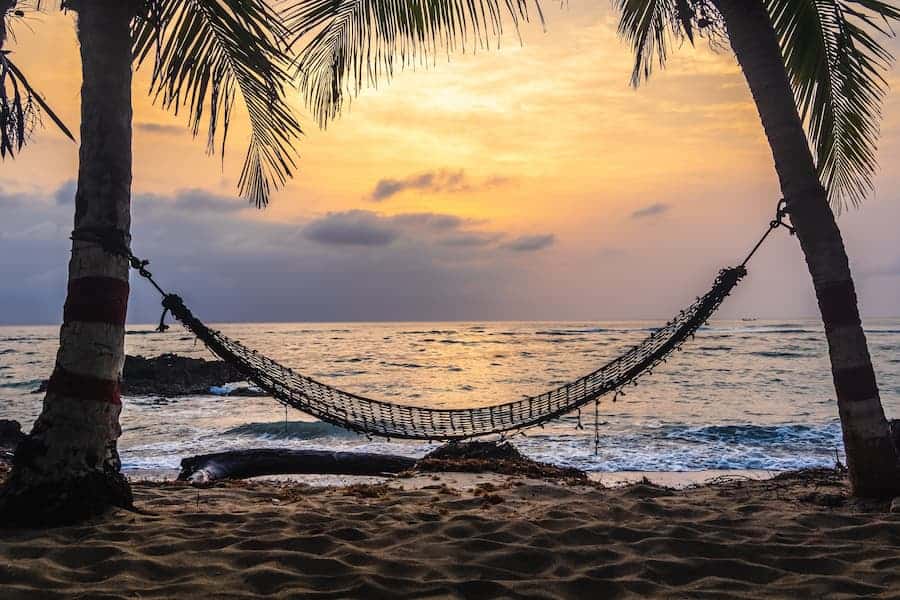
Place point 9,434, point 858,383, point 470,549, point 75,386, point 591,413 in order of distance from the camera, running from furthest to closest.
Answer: point 591,413 < point 9,434 < point 858,383 < point 75,386 < point 470,549

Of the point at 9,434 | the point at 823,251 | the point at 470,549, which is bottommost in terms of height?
the point at 9,434

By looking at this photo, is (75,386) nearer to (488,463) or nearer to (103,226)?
(103,226)

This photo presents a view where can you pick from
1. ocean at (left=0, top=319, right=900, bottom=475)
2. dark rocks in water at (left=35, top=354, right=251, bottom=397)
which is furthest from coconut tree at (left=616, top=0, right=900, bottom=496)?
dark rocks in water at (left=35, top=354, right=251, bottom=397)

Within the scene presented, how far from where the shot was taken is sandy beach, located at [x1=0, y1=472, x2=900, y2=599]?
7.55ft

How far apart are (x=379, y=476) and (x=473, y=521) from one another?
3325 millimetres

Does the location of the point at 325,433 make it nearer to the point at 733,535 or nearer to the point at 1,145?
the point at 1,145

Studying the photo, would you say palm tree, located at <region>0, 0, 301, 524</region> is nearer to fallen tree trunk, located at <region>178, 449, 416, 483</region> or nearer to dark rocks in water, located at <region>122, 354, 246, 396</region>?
fallen tree trunk, located at <region>178, 449, 416, 483</region>

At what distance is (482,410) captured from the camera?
5230 mm

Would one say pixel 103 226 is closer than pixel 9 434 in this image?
Yes

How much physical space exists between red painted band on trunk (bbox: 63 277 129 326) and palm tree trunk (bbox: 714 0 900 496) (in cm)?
373

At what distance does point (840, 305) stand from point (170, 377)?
18271 millimetres

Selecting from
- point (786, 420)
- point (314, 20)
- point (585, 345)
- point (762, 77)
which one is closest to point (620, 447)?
point (786, 420)

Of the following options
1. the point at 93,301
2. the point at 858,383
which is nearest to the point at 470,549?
the point at 93,301

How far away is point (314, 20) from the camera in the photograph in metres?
4.11
